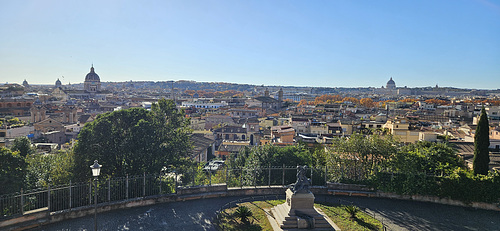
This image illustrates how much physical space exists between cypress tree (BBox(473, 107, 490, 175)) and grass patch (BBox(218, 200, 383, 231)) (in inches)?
224

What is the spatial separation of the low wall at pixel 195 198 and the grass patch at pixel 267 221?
1.34 metres

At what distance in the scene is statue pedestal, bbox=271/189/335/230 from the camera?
1220 cm

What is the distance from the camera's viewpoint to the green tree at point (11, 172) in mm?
12766

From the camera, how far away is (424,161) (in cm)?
1702

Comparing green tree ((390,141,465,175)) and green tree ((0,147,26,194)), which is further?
green tree ((390,141,465,175))

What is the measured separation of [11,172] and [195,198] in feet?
22.3

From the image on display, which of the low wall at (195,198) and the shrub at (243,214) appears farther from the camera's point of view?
the shrub at (243,214)

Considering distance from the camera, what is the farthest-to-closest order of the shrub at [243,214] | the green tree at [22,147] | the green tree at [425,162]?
the green tree at [22,147] < the green tree at [425,162] < the shrub at [243,214]

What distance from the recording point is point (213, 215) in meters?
13.5

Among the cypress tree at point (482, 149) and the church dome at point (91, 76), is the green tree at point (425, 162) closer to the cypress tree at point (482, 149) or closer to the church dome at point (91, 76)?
the cypress tree at point (482, 149)

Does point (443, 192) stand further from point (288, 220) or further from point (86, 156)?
point (86, 156)

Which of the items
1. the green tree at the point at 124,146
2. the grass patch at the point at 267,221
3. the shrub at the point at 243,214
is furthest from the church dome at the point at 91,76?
the shrub at the point at 243,214

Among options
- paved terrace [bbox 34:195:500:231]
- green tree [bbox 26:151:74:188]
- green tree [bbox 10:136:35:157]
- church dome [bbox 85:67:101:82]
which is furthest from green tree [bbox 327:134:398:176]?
church dome [bbox 85:67:101:82]

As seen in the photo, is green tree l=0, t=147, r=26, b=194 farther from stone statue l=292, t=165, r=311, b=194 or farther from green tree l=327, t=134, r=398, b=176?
green tree l=327, t=134, r=398, b=176
